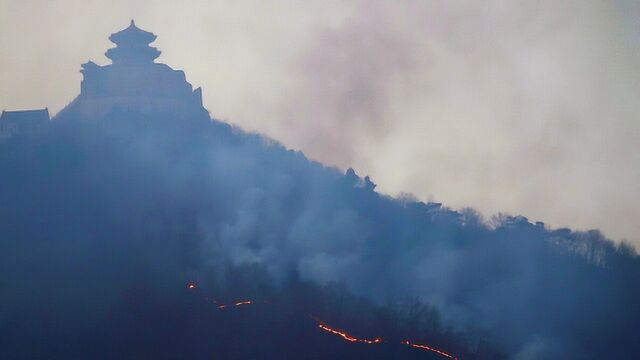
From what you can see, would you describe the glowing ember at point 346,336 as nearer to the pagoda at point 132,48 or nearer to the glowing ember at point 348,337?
the glowing ember at point 348,337

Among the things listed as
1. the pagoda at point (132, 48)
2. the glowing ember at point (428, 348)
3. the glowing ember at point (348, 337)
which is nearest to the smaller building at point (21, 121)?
the pagoda at point (132, 48)

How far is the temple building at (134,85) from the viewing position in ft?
153

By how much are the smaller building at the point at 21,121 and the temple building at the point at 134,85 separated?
50.7 inches

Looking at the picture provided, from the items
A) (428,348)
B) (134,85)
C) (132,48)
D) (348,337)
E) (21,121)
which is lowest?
(428,348)

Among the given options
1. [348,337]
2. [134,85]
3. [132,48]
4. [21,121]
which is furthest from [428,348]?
[21,121]

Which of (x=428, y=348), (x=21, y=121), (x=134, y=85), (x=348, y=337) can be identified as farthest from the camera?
(x=134, y=85)

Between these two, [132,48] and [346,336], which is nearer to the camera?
[346,336]

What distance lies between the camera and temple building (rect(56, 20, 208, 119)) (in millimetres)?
46688

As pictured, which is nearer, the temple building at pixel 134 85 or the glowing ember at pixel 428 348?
the glowing ember at pixel 428 348

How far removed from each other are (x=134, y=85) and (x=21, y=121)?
644 cm

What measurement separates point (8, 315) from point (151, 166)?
11680 mm

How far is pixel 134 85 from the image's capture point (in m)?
47.8

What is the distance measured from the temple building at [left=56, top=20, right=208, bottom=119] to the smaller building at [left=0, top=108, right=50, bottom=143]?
1288 millimetres

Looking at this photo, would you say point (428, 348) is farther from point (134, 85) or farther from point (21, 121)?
point (21, 121)
